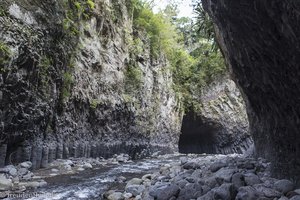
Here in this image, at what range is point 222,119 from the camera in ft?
68.4

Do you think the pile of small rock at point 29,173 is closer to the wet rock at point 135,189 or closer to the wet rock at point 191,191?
the wet rock at point 135,189

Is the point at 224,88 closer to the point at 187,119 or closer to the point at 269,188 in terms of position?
the point at 187,119

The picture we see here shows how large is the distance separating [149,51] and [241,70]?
13119 millimetres

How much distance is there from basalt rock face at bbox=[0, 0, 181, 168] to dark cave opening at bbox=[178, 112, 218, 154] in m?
3.79

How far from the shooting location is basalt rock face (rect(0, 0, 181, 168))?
6887 mm

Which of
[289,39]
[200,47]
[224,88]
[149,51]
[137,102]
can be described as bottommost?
[289,39]

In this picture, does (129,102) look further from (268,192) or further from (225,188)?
(268,192)

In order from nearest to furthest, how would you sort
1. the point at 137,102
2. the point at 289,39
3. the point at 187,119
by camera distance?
the point at 289,39, the point at 137,102, the point at 187,119

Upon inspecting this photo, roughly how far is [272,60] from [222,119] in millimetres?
17719

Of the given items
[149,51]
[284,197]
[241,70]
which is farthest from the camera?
[149,51]

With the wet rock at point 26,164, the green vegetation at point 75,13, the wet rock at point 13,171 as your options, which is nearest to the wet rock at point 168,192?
the wet rock at point 13,171

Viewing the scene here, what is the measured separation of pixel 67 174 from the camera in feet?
23.5

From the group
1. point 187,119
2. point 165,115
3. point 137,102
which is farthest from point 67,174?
point 187,119

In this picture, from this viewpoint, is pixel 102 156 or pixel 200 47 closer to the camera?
pixel 102 156
